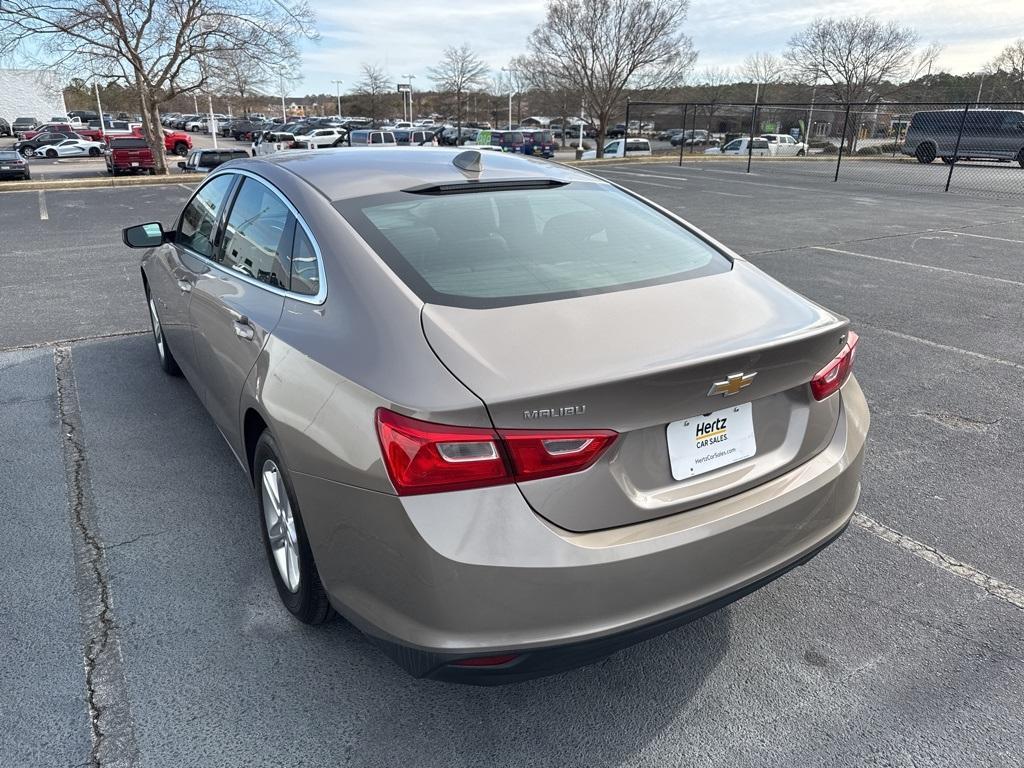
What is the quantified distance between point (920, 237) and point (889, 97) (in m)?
50.5

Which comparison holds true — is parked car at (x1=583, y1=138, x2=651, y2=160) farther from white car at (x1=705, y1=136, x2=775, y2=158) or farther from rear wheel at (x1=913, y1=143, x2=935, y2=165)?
rear wheel at (x1=913, y1=143, x2=935, y2=165)

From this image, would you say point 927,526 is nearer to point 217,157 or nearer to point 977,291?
point 977,291

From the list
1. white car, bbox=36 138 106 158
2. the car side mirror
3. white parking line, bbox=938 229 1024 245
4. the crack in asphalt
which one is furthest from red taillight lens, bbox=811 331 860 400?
white car, bbox=36 138 106 158

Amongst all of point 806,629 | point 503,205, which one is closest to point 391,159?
point 503,205

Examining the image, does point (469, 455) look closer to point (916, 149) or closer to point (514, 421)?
point (514, 421)

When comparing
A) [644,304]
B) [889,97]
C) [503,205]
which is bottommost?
[644,304]

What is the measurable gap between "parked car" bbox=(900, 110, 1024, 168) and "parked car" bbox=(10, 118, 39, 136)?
201 ft

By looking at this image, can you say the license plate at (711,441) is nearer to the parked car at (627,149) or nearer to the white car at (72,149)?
the parked car at (627,149)

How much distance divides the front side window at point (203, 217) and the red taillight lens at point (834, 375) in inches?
108

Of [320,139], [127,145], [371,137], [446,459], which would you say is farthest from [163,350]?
[320,139]

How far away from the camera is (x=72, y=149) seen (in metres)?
42.2

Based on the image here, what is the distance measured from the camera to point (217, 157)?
25094 millimetres

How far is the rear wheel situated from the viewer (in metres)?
28.2

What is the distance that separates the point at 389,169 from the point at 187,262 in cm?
149
